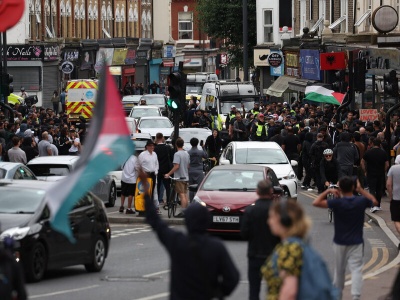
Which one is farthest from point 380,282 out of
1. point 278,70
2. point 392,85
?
point 278,70

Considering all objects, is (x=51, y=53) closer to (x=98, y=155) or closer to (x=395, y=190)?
(x=395, y=190)

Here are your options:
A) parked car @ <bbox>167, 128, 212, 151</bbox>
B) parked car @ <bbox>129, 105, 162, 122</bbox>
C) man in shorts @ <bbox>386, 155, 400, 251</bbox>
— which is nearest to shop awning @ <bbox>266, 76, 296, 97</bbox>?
parked car @ <bbox>129, 105, 162, 122</bbox>

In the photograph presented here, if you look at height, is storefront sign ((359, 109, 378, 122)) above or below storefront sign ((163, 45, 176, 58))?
below

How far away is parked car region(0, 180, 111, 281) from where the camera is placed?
17.0 metres

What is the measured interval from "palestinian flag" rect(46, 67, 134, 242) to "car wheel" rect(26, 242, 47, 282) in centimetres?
742

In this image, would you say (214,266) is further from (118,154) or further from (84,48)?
(84,48)

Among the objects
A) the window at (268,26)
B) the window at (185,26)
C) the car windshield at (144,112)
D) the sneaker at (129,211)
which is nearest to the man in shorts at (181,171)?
the sneaker at (129,211)

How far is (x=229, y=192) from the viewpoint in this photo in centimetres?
2361

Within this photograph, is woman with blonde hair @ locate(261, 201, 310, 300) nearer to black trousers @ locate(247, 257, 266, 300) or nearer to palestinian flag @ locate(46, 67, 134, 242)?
palestinian flag @ locate(46, 67, 134, 242)

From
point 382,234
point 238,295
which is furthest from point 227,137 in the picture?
point 238,295

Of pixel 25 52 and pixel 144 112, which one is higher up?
pixel 25 52

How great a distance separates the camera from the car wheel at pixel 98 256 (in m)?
18.7

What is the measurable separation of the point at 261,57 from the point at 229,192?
2161 inches

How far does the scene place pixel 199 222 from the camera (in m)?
10.2
